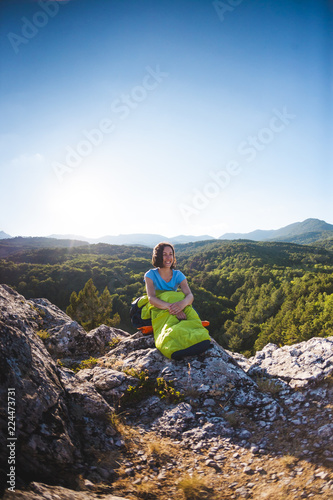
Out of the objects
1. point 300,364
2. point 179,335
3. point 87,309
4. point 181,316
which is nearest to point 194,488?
point 179,335

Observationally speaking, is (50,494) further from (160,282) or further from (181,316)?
(160,282)

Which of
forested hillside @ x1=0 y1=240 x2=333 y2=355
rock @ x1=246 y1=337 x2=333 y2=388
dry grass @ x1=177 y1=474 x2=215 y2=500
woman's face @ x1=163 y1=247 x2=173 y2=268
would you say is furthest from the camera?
forested hillside @ x1=0 y1=240 x2=333 y2=355

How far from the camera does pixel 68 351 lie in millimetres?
6738

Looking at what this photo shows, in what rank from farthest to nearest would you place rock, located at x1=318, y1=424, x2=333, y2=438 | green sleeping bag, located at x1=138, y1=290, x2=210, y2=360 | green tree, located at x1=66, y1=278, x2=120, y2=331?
green tree, located at x1=66, y1=278, x2=120, y2=331 < green sleeping bag, located at x1=138, y1=290, x2=210, y2=360 < rock, located at x1=318, y1=424, x2=333, y2=438

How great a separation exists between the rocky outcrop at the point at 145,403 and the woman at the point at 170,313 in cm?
39

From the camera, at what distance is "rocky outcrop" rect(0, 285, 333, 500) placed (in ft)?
8.60

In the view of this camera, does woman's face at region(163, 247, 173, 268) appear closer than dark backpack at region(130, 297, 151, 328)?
Yes

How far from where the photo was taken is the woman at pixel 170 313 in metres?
4.82

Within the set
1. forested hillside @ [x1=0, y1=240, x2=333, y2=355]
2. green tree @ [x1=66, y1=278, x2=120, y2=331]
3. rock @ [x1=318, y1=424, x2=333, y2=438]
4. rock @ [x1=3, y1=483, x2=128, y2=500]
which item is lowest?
forested hillside @ [x1=0, y1=240, x2=333, y2=355]

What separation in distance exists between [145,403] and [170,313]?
5.75ft

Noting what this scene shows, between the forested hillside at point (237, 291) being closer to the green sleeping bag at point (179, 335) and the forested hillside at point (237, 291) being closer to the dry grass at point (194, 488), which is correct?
the green sleeping bag at point (179, 335)

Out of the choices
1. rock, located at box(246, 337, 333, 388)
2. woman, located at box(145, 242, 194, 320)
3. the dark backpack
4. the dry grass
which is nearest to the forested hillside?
rock, located at box(246, 337, 333, 388)

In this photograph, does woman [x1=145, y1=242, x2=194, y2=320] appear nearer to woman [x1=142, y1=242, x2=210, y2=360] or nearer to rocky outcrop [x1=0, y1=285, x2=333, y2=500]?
woman [x1=142, y1=242, x2=210, y2=360]

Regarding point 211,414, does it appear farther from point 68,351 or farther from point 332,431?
point 68,351
